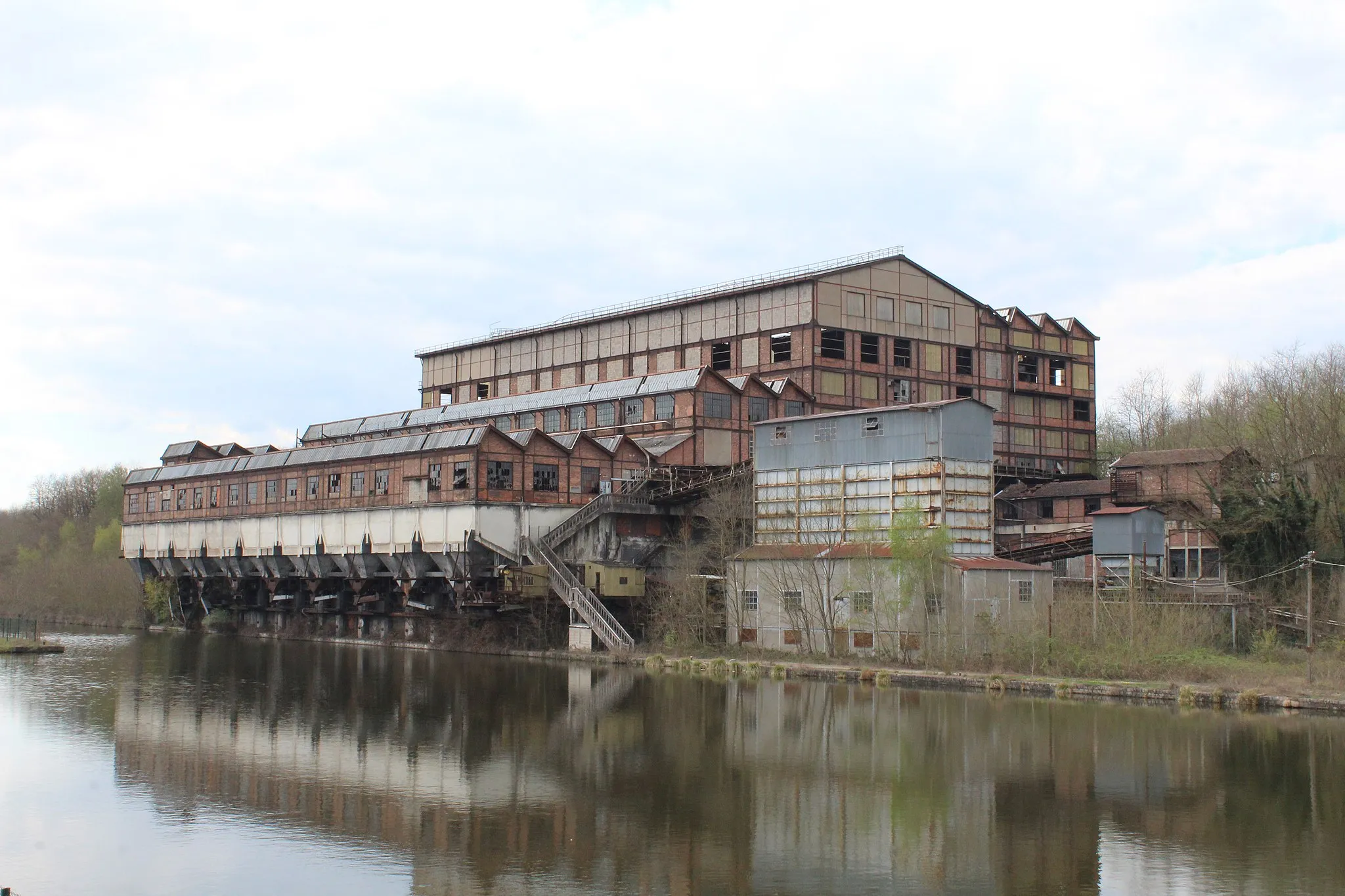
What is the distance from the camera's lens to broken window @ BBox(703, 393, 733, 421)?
6366cm

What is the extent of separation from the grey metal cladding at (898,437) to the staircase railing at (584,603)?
9671 mm

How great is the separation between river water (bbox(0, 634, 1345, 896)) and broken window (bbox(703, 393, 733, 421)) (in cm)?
2515

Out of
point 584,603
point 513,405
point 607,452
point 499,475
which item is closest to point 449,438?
point 499,475

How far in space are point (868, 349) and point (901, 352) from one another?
2.43 meters

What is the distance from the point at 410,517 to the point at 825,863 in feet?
141

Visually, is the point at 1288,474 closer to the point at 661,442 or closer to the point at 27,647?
the point at 661,442

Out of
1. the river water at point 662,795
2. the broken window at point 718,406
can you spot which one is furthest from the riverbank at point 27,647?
the broken window at point 718,406

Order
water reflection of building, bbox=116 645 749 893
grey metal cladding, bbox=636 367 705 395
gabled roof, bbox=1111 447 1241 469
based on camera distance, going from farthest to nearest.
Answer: grey metal cladding, bbox=636 367 705 395, gabled roof, bbox=1111 447 1241 469, water reflection of building, bbox=116 645 749 893

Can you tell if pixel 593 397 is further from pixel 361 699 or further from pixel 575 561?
pixel 361 699

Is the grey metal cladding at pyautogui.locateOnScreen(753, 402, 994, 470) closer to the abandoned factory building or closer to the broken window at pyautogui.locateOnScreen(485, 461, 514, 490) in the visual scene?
the abandoned factory building

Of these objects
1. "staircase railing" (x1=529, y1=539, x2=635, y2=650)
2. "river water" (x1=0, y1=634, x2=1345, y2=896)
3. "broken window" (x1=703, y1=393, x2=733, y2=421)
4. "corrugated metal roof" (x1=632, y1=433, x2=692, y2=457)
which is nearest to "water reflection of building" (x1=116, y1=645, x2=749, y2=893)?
"river water" (x1=0, y1=634, x2=1345, y2=896)

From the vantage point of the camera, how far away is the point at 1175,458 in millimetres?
58219

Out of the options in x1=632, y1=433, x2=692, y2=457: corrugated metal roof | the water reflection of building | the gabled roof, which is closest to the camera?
the water reflection of building

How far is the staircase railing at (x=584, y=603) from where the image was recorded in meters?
53.0
